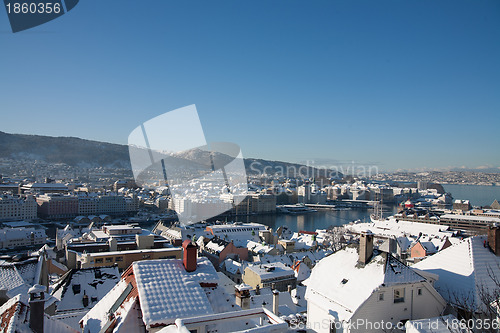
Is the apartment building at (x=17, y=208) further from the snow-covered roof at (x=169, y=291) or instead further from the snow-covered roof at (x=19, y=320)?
the snow-covered roof at (x=169, y=291)

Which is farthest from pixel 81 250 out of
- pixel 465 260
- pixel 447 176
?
pixel 447 176

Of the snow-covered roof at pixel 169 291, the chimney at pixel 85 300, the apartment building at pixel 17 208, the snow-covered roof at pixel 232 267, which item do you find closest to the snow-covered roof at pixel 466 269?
the snow-covered roof at pixel 169 291

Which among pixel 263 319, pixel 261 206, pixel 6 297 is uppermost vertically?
pixel 263 319

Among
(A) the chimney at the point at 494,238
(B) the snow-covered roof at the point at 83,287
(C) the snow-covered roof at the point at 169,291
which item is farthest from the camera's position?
(B) the snow-covered roof at the point at 83,287

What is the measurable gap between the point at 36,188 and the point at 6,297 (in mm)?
45269

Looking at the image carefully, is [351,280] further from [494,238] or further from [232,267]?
[232,267]

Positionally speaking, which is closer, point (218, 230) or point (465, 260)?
point (465, 260)

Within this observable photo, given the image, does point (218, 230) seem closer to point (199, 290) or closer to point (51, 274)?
point (51, 274)

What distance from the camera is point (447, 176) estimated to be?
15112cm

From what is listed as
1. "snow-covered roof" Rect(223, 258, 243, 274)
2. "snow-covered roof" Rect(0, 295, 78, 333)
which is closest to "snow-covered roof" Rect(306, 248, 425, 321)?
"snow-covered roof" Rect(0, 295, 78, 333)

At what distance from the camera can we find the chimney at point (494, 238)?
398cm

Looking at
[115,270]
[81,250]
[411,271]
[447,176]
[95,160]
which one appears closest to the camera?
[411,271]

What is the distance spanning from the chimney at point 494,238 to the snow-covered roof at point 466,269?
0.05 meters

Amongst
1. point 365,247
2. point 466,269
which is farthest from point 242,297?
point 466,269
